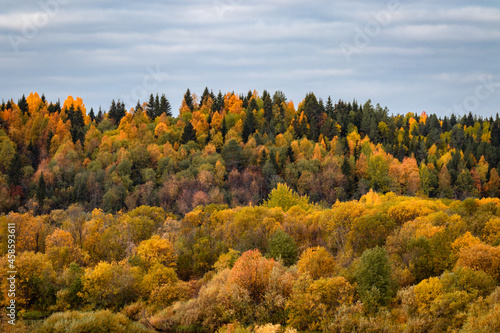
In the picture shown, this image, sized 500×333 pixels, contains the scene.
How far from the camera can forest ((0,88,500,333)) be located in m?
62.3

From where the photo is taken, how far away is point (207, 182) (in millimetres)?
A: 153500

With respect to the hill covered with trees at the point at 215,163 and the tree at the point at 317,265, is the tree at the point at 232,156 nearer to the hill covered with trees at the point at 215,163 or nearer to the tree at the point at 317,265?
the hill covered with trees at the point at 215,163

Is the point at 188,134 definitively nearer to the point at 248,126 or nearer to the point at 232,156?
the point at 232,156

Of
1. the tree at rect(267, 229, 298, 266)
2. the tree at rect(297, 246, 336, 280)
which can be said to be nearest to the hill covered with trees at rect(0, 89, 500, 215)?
the tree at rect(267, 229, 298, 266)

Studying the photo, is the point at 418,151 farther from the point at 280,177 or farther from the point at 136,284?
the point at 136,284

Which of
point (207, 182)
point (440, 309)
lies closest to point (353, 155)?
point (207, 182)

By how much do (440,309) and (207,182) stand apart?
101176 mm

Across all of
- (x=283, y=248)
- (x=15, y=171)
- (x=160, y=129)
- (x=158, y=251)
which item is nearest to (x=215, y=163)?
(x=160, y=129)

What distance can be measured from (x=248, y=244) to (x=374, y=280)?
28932 millimetres

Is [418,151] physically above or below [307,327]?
above

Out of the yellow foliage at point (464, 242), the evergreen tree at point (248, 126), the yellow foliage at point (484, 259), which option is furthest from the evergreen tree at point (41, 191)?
the yellow foliage at point (484, 259)

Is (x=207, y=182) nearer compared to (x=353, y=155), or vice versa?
(x=207, y=182)

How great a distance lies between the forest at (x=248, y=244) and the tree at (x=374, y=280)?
17 cm

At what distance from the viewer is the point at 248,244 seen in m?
→ 89.0
